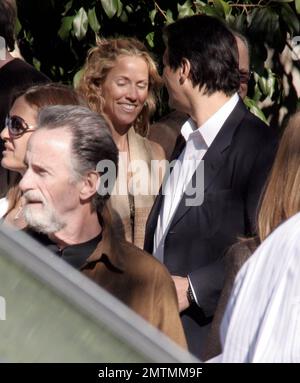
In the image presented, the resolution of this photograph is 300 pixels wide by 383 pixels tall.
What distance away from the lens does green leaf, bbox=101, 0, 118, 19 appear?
5039 millimetres

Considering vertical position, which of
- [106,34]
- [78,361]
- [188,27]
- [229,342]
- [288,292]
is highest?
[78,361]

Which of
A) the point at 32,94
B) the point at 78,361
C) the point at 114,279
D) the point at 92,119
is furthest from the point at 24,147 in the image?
the point at 78,361

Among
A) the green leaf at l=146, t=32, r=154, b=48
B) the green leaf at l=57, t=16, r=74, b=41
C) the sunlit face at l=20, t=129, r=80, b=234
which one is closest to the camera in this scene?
the sunlit face at l=20, t=129, r=80, b=234

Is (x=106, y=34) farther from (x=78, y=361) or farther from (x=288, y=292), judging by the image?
(x=78, y=361)

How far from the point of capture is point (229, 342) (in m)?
1.77

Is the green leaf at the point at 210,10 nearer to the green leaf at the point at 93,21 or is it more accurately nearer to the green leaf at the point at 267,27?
the green leaf at the point at 267,27

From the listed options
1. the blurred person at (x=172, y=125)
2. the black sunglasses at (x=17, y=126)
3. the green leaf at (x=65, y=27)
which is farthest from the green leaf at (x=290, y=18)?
the black sunglasses at (x=17, y=126)

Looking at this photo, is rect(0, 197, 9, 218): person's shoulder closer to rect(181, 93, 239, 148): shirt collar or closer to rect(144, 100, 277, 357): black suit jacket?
rect(144, 100, 277, 357): black suit jacket

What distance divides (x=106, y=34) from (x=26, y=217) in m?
2.65

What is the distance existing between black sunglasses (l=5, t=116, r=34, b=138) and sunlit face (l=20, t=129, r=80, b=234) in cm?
51

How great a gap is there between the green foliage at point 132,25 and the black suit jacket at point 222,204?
157 cm

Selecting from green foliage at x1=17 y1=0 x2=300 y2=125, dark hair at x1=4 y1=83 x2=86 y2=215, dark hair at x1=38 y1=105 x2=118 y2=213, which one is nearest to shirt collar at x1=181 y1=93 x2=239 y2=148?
dark hair at x1=4 y1=83 x2=86 y2=215

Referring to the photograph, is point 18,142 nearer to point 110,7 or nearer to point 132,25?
point 110,7

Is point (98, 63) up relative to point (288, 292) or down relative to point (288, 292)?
down
